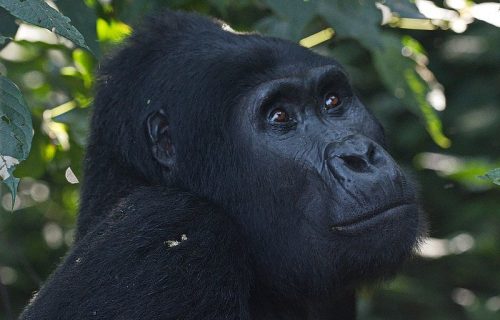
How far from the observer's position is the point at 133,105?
3.86 m

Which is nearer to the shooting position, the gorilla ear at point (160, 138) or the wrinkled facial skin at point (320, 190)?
the wrinkled facial skin at point (320, 190)

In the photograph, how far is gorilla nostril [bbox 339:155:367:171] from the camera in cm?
339

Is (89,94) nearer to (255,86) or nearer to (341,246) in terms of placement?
(255,86)

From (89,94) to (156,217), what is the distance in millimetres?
1467

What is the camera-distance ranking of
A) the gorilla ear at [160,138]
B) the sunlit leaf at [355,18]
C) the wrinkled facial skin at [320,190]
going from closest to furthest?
1. the wrinkled facial skin at [320,190]
2. the gorilla ear at [160,138]
3. the sunlit leaf at [355,18]

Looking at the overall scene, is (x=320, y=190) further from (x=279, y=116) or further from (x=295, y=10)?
(x=295, y=10)

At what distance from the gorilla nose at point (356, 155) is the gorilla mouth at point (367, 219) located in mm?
156

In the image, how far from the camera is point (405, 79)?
472cm

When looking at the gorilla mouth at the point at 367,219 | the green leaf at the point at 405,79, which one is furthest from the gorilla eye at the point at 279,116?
the green leaf at the point at 405,79

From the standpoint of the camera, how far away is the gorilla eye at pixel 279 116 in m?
3.69

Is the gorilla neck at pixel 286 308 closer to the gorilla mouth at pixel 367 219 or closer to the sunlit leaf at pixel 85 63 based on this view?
the gorilla mouth at pixel 367 219

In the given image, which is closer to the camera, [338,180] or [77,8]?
[338,180]

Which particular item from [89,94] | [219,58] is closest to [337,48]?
[89,94]

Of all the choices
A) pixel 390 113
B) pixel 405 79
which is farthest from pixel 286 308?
pixel 390 113
